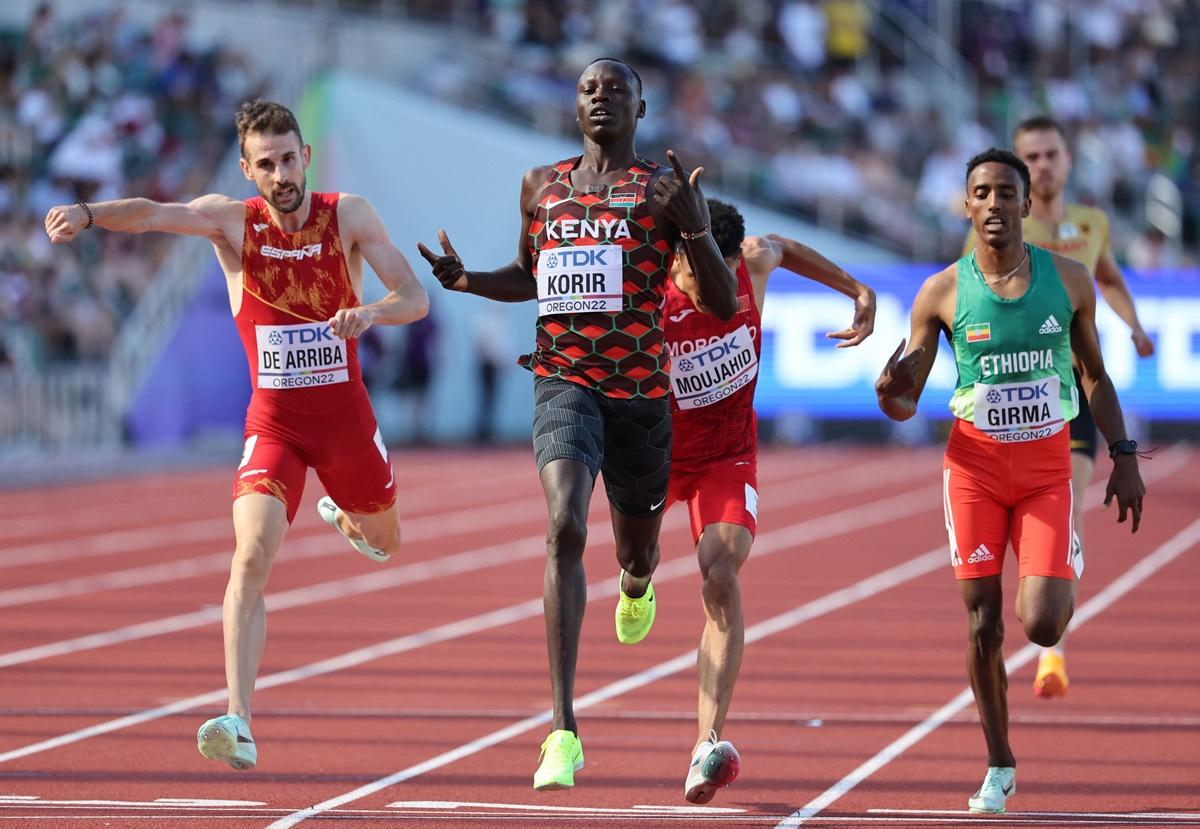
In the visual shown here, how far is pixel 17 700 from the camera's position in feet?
29.6

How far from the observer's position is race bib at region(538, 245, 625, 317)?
6242 mm

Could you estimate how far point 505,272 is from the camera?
6.61 meters

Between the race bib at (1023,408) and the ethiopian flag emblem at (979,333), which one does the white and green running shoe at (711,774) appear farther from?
the ethiopian flag emblem at (979,333)

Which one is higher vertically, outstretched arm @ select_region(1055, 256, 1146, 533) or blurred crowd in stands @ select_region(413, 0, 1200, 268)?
blurred crowd in stands @ select_region(413, 0, 1200, 268)

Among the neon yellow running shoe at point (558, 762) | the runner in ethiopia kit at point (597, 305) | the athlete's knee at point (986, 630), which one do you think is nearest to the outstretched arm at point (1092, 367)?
the athlete's knee at point (986, 630)

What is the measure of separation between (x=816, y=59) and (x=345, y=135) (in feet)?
21.2

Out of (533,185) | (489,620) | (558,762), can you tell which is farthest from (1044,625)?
(489,620)

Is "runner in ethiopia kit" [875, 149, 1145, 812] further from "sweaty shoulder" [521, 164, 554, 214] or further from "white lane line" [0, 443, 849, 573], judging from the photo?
"white lane line" [0, 443, 849, 573]

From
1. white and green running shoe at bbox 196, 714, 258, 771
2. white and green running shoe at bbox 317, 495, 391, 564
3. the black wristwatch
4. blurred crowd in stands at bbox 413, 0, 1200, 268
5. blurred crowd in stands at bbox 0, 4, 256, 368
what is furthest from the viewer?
blurred crowd in stands at bbox 413, 0, 1200, 268

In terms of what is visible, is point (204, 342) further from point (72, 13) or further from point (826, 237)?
point (826, 237)

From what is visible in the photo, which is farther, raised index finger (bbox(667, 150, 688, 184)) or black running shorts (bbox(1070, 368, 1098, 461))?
black running shorts (bbox(1070, 368, 1098, 461))

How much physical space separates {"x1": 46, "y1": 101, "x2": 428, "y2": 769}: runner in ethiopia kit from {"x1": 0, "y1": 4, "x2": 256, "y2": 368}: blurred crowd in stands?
1437cm

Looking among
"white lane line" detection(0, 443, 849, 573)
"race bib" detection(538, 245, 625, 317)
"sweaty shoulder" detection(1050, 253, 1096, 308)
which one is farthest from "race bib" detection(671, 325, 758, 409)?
"white lane line" detection(0, 443, 849, 573)

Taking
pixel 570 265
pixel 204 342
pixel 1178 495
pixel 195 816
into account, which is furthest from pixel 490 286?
pixel 204 342
